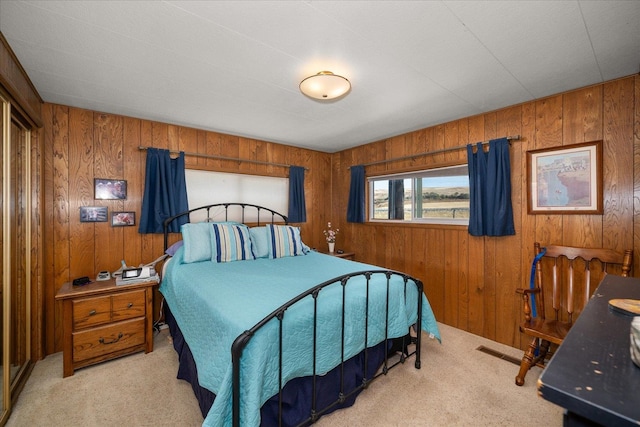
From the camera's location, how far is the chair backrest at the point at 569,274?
213cm

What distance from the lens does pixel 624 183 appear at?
83.0 inches

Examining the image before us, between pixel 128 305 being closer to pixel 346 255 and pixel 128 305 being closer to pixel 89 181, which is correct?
pixel 89 181

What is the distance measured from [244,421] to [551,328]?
88.1 inches

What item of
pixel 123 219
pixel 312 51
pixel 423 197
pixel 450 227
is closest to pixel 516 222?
pixel 450 227

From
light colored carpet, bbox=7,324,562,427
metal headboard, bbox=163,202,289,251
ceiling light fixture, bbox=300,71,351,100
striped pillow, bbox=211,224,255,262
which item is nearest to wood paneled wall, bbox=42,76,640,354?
metal headboard, bbox=163,202,289,251

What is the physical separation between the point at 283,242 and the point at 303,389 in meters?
1.74

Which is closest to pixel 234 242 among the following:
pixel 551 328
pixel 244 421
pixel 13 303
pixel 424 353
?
pixel 13 303

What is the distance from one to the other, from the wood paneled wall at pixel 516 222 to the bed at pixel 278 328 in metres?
0.97

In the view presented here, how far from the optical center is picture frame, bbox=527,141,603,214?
224 cm

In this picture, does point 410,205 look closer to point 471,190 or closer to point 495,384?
point 471,190

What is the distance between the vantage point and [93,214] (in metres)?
2.76

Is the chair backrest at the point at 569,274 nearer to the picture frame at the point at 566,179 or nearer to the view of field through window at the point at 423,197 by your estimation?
the picture frame at the point at 566,179

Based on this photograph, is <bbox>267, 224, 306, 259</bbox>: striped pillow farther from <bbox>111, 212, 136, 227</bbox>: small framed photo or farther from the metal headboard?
<bbox>111, 212, 136, 227</bbox>: small framed photo

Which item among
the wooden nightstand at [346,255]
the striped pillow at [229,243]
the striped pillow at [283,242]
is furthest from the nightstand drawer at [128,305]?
the wooden nightstand at [346,255]
